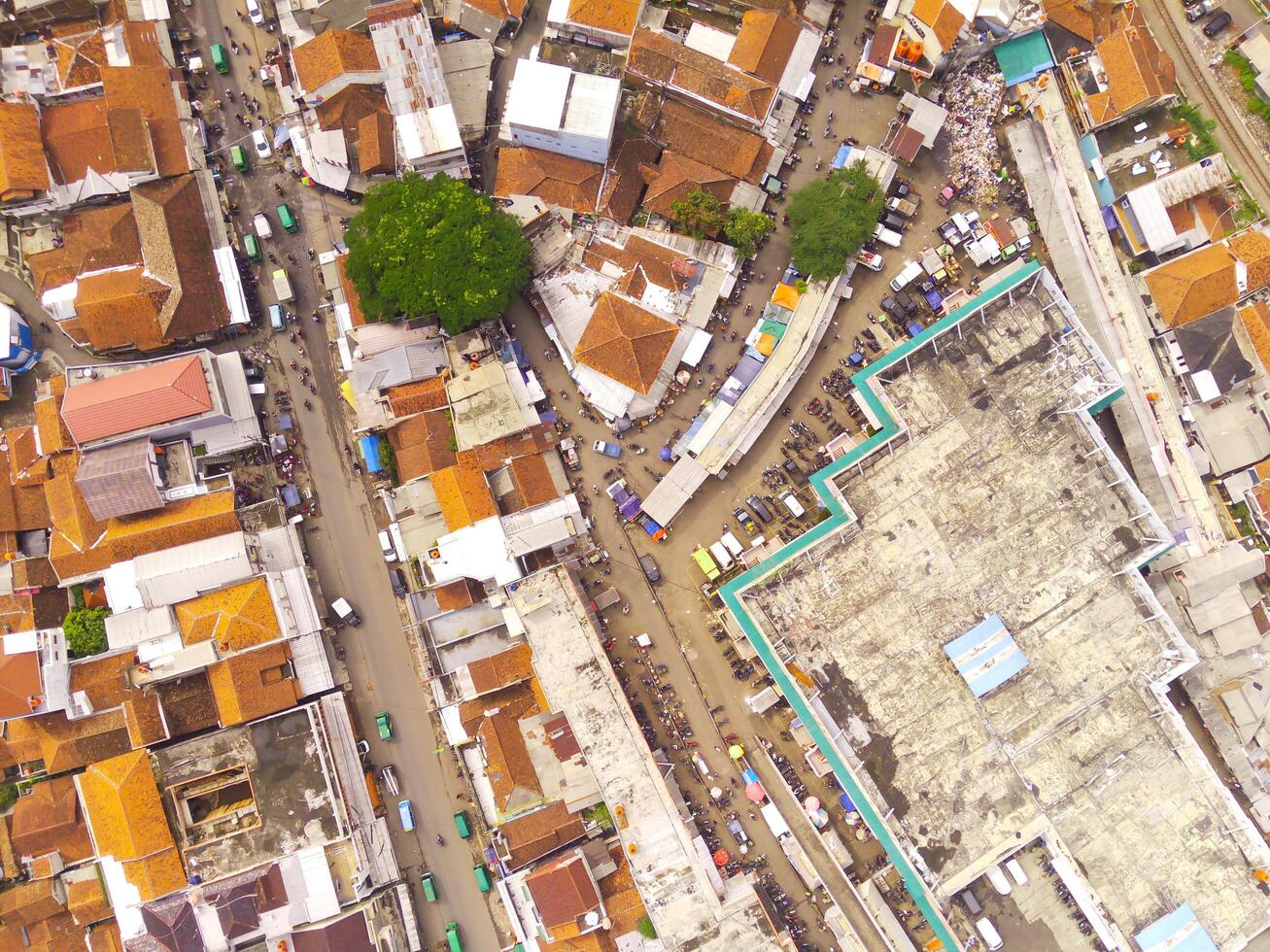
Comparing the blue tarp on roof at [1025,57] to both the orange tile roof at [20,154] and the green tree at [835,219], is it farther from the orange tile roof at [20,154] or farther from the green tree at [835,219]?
the orange tile roof at [20,154]

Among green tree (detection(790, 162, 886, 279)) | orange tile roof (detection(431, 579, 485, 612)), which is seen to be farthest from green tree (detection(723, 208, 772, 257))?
orange tile roof (detection(431, 579, 485, 612))

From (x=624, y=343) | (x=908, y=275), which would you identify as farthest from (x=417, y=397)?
(x=908, y=275)

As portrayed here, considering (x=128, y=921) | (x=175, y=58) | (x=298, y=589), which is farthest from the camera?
(x=175, y=58)

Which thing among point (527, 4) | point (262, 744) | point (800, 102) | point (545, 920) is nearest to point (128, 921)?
point (262, 744)

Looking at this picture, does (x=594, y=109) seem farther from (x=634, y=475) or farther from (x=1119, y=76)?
(x=1119, y=76)

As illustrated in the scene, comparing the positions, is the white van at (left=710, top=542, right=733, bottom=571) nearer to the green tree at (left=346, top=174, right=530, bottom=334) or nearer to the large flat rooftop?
the large flat rooftop

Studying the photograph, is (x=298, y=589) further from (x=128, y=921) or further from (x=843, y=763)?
(x=843, y=763)

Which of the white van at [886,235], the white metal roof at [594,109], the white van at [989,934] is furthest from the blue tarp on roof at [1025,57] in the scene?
the white van at [989,934]
